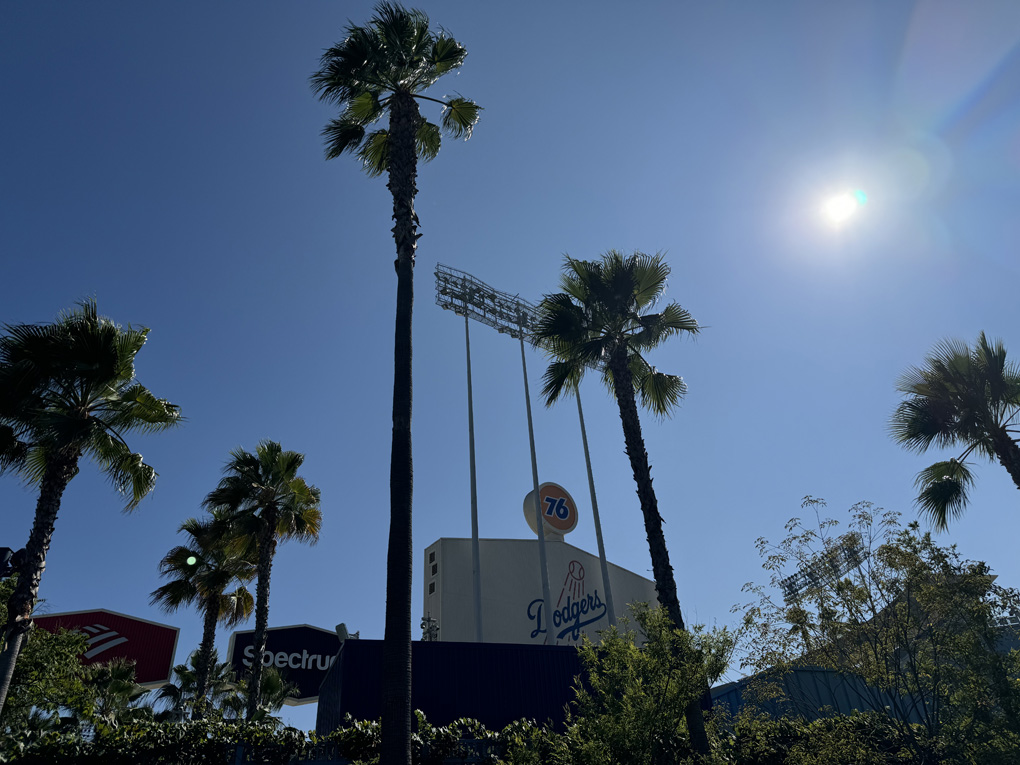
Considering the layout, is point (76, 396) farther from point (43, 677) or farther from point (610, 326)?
point (610, 326)

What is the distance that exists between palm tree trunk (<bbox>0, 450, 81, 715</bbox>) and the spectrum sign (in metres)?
29.5

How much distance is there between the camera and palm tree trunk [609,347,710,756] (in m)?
11.6

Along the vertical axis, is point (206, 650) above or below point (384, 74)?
below

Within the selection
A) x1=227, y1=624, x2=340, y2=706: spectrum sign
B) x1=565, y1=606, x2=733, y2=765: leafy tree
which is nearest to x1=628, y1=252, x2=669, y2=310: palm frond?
x1=565, y1=606, x2=733, y2=765: leafy tree

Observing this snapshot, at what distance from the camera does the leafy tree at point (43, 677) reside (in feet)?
47.1

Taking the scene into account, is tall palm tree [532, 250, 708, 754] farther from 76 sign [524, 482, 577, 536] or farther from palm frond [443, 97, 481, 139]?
76 sign [524, 482, 577, 536]

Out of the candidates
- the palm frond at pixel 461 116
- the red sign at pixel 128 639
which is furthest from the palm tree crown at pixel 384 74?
the red sign at pixel 128 639

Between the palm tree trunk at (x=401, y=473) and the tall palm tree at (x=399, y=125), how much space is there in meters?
0.02

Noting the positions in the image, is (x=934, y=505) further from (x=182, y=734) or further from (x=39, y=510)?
(x=39, y=510)

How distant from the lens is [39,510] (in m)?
12.1

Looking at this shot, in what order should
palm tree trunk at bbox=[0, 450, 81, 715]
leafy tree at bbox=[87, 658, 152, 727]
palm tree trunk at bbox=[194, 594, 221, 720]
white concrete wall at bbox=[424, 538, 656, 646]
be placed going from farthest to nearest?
white concrete wall at bbox=[424, 538, 656, 646], palm tree trunk at bbox=[194, 594, 221, 720], leafy tree at bbox=[87, 658, 152, 727], palm tree trunk at bbox=[0, 450, 81, 715]

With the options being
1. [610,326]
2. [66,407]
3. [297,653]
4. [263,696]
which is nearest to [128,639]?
[297,653]

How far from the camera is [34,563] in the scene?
1160 cm

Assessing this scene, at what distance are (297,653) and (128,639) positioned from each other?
9.38m
